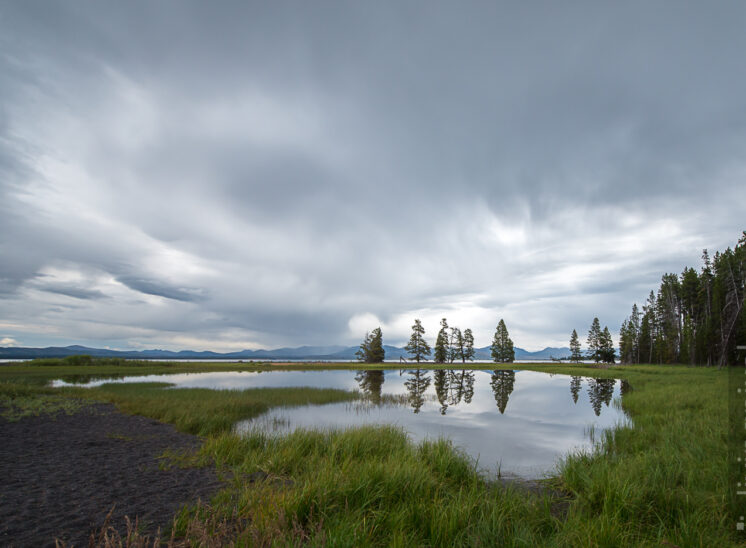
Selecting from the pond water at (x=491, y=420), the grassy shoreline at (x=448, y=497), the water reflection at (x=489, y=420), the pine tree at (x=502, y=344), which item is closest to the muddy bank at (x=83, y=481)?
the grassy shoreline at (x=448, y=497)

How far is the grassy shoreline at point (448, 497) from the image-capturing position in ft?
16.8

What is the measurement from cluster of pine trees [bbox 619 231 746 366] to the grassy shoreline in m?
40.4

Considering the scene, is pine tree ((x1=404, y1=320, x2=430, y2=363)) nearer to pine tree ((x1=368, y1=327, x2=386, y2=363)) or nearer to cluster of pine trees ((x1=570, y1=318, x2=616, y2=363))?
pine tree ((x1=368, y1=327, x2=386, y2=363))

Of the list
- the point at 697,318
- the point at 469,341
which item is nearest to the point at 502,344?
the point at 469,341

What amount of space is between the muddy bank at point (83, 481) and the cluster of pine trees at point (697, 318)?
1979 inches

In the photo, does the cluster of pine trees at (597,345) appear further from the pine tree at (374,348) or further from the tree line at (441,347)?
the pine tree at (374,348)

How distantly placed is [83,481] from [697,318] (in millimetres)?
93127

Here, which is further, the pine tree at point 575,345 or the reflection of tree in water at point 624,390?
the pine tree at point 575,345

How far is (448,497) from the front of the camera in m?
7.10

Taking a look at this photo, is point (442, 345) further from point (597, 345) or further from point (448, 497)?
point (448, 497)

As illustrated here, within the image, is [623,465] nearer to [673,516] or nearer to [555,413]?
[673,516]

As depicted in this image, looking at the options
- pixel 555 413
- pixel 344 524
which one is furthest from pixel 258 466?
pixel 555 413

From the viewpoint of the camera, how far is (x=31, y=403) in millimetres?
20875

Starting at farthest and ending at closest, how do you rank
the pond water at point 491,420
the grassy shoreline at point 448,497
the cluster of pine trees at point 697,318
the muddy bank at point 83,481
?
the cluster of pine trees at point 697,318, the pond water at point 491,420, the muddy bank at point 83,481, the grassy shoreline at point 448,497
